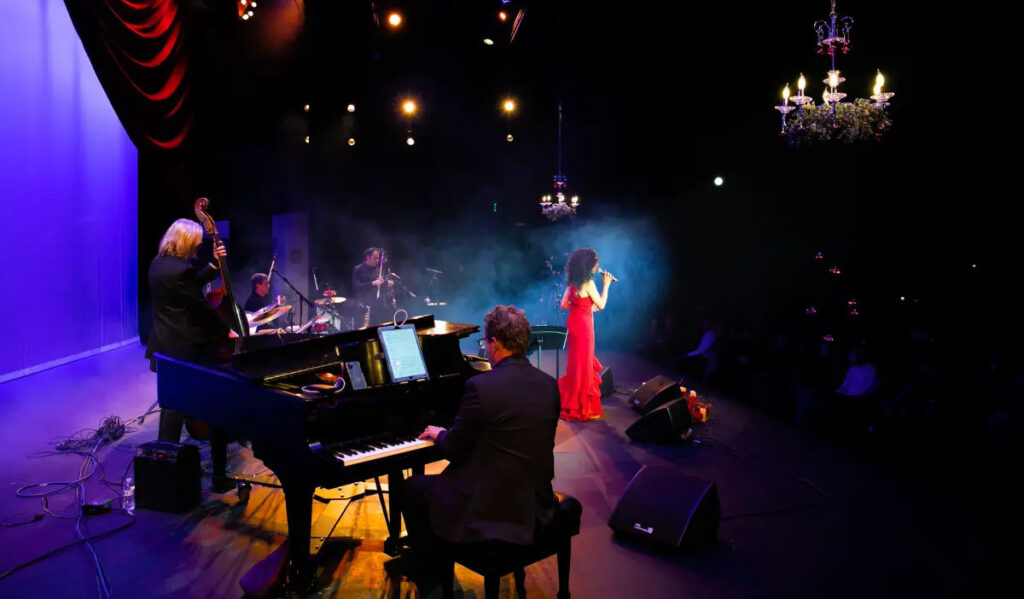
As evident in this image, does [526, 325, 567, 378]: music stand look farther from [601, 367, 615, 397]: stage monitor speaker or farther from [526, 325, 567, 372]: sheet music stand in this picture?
[601, 367, 615, 397]: stage monitor speaker

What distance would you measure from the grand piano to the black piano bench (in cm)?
59

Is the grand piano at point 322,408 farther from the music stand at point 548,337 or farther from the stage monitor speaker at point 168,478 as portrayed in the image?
the music stand at point 548,337

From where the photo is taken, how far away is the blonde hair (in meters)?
4.22

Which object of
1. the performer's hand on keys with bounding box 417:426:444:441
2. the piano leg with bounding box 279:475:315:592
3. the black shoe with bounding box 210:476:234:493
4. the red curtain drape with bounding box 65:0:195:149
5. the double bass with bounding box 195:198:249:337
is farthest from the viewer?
the red curtain drape with bounding box 65:0:195:149

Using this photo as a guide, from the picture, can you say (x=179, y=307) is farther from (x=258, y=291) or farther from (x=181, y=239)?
(x=258, y=291)

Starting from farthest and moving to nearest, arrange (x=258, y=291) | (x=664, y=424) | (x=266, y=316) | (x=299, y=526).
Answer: (x=258, y=291) → (x=266, y=316) → (x=664, y=424) → (x=299, y=526)

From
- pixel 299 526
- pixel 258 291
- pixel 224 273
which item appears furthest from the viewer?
pixel 258 291

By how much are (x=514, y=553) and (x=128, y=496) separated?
3.00m

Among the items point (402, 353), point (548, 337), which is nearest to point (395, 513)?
point (402, 353)

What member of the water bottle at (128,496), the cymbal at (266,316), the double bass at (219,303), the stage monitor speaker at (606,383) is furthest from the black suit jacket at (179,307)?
the stage monitor speaker at (606,383)

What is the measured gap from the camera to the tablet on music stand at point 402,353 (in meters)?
2.96

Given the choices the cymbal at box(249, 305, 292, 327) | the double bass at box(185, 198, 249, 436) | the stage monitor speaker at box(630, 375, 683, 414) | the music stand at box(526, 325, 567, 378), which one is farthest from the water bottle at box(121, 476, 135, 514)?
the stage monitor speaker at box(630, 375, 683, 414)

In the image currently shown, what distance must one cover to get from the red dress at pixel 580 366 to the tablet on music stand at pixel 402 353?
3.09 meters

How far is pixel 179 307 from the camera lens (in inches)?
170
